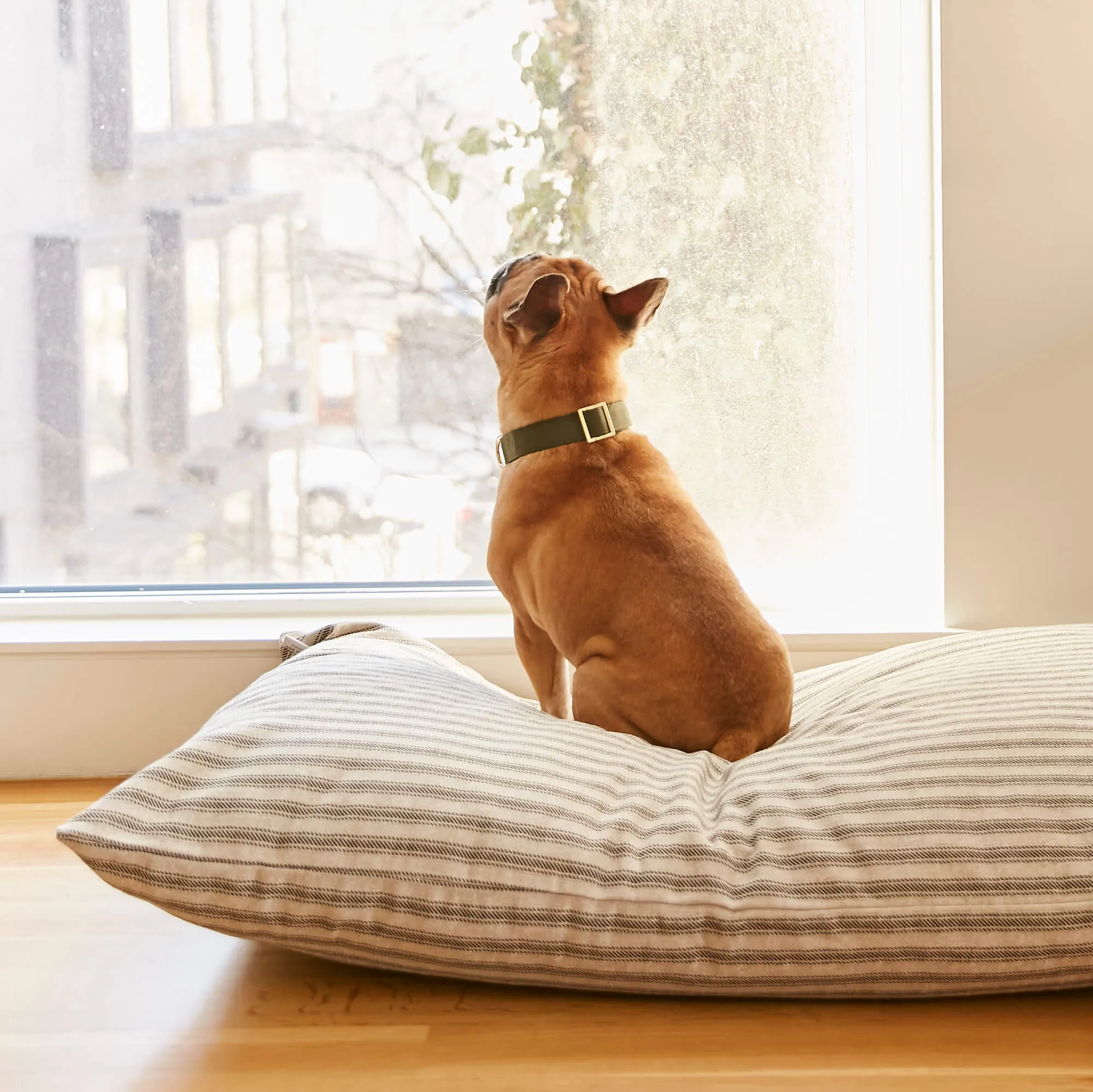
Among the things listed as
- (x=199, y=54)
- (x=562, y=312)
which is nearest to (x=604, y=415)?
(x=562, y=312)

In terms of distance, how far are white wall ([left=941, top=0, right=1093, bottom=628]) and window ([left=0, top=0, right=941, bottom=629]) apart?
0.16 metres

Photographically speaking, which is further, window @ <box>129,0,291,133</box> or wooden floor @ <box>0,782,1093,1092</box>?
window @ <box>129,0,291,133</box>

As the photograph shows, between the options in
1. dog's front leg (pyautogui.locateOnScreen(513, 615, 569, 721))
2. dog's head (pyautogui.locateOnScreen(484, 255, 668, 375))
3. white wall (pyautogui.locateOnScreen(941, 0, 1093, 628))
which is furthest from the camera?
white wall (pyautogui.locateOnScreen(941, 0, 1093, 628))

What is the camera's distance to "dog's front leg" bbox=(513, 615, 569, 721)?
5.82 feet

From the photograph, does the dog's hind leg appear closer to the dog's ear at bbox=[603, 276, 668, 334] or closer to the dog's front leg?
the dog's front leg

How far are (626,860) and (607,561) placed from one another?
1.69 feet

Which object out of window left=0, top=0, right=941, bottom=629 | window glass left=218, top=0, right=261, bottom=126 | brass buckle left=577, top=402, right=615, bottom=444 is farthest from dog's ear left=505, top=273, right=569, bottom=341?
window glass left=218, top=0, right=261, bottom=126

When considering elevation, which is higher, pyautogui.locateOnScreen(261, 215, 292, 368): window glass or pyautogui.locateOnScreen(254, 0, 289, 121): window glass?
pyautogui.locateOnScreen(254, 0, 289, 121): window glass

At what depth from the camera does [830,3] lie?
2.39m

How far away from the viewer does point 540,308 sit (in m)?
1.65

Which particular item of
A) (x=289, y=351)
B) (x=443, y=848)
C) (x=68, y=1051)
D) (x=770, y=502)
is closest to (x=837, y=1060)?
(x=443, y=848)

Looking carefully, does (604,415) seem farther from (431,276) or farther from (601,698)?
(431,276)

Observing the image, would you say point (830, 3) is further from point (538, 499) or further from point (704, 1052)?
point (704, 1052)

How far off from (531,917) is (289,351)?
1.77 metres
